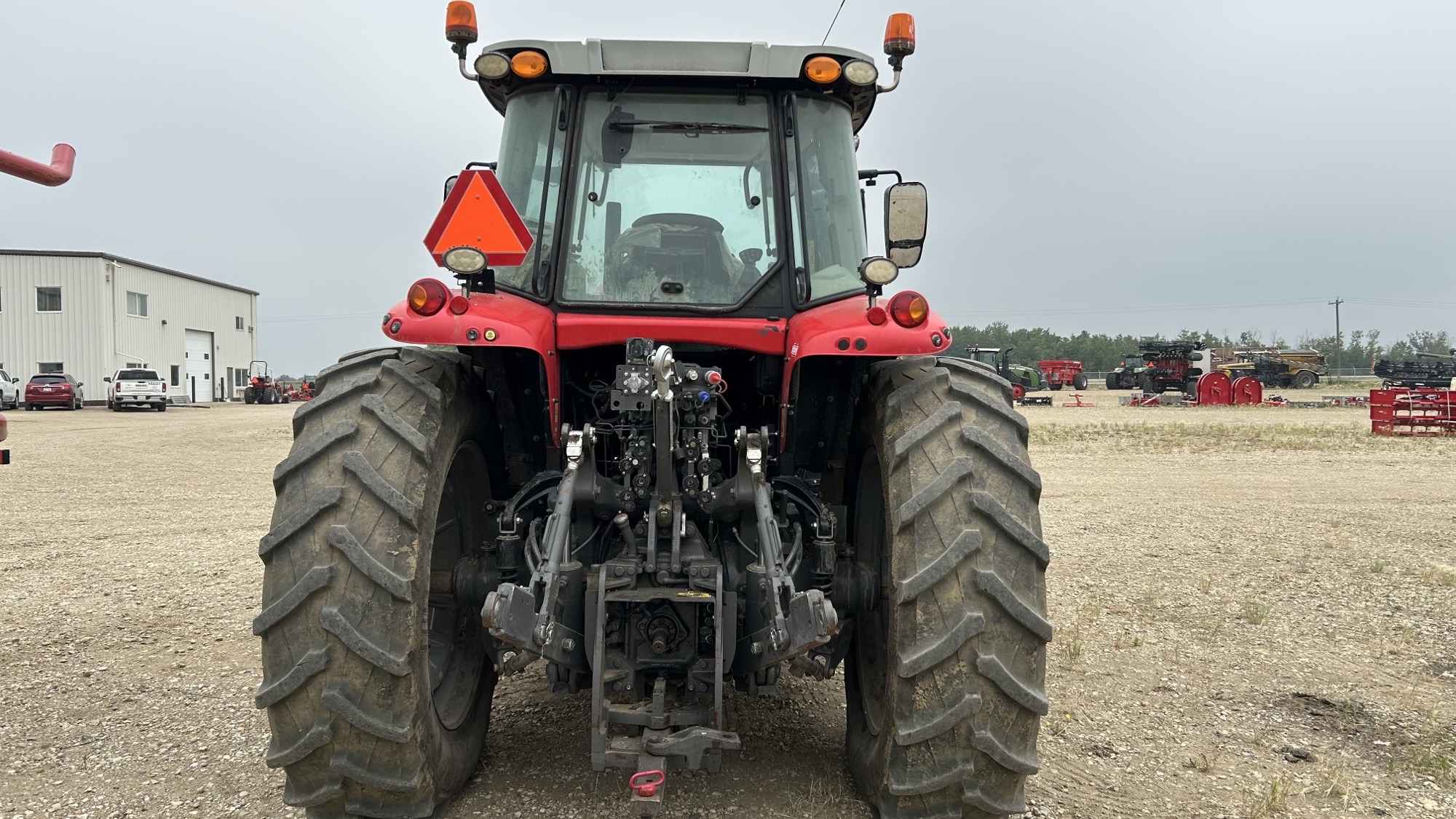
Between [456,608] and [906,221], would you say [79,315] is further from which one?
[906,221]

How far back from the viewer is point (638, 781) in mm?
2672

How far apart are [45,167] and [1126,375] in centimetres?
5160

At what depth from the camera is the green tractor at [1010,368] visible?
35.3 m

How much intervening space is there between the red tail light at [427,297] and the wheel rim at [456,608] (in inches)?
26.8

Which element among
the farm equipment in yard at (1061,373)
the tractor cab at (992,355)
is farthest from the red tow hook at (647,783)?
the farm equipment in yard at (1061,373)

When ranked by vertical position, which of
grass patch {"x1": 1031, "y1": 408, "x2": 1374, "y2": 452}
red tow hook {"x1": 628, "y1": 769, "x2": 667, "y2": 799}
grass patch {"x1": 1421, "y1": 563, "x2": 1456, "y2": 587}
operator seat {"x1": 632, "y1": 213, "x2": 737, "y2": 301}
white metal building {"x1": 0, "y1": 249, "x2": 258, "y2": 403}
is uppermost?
white metal building {"x1": 0, "y1": 249, "x2": 258, "y2": 403}

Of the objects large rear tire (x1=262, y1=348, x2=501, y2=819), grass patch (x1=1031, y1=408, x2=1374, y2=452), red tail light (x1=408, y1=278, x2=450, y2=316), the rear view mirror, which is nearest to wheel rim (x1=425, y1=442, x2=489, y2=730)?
large rear tire (x1=262, y1=348, x2=501, y2=819)

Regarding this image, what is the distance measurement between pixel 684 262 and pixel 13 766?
320 cm

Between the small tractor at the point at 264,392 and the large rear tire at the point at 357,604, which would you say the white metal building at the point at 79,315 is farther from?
the large rear tire at the point at 357,604

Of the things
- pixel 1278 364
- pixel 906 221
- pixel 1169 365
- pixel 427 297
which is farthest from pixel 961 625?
pixel 1278 364

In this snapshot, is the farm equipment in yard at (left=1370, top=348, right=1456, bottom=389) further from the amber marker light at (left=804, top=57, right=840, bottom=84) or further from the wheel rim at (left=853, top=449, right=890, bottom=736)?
the amber marker light at (left=804, top=57, right=840, bottom=84)

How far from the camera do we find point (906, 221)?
3377 millimetres

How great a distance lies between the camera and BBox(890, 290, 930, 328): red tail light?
10.0ft

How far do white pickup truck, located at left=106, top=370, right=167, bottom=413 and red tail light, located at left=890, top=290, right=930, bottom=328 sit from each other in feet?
126
